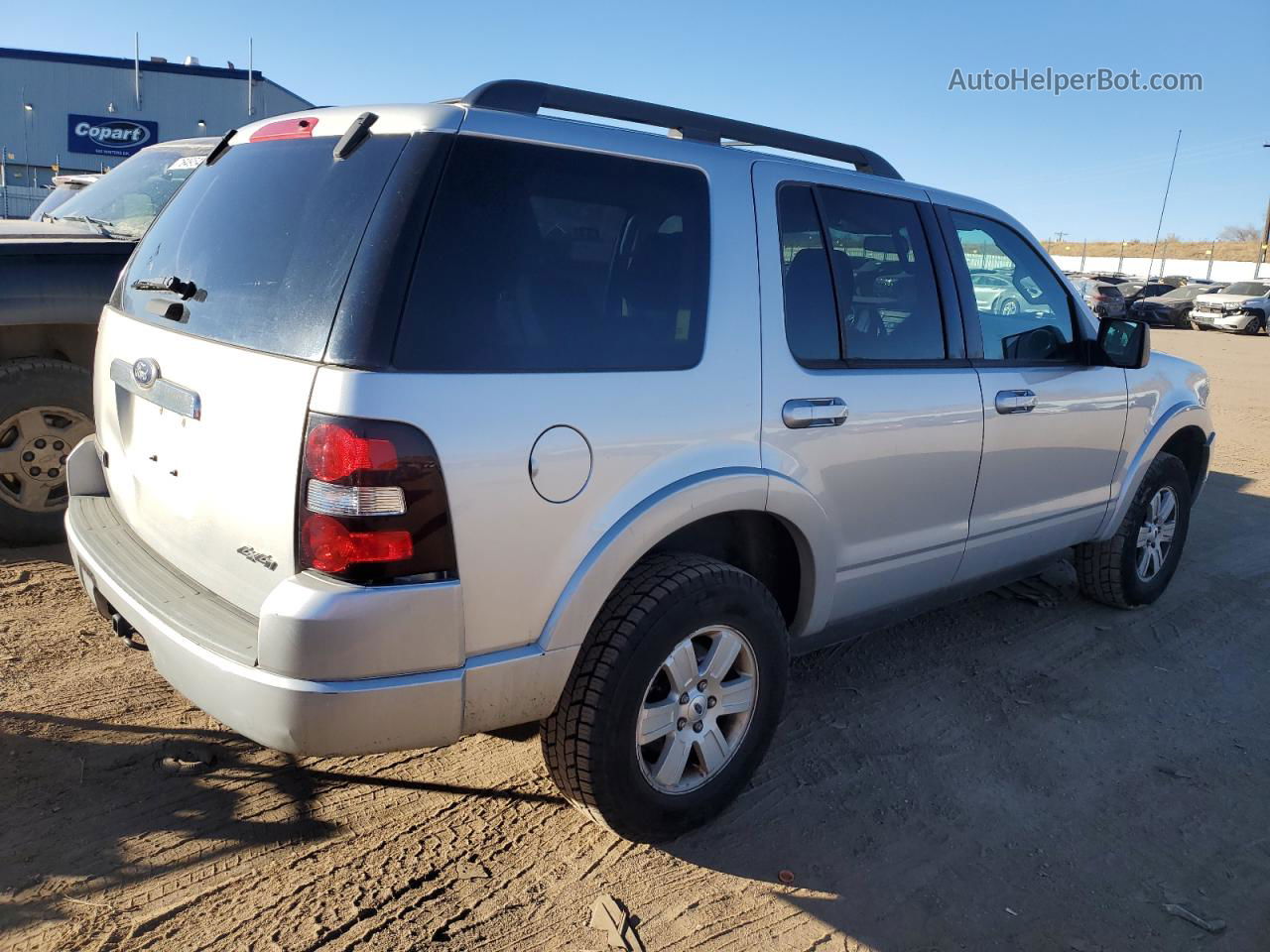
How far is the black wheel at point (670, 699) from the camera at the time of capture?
8.32 ft

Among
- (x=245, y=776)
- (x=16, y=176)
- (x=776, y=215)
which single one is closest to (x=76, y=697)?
(x=245, y=776)

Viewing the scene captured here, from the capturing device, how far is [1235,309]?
28.8 meters

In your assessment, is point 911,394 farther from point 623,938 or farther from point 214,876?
point 214,876

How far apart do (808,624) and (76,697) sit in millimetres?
2598

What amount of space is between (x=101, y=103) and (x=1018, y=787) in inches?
1873

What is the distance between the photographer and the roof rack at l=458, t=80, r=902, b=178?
2521 millimetres

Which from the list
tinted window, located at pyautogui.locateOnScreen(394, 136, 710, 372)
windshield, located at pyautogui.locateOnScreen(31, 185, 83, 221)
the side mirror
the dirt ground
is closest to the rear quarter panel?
the side mirror

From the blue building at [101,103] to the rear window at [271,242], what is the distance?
4163cm

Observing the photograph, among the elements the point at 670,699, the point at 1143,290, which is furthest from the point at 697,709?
the point at 1143,290

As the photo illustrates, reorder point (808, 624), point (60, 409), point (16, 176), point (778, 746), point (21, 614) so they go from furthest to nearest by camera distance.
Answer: point (16, 176) < point (60, 409) < point (21, 614) < point (778, 746) < point (808, 624)

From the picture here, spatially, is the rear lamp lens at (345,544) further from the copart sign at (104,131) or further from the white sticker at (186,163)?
the copart sign at (104,131)

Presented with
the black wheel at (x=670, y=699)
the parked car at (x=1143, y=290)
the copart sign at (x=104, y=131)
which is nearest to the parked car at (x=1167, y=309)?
the parked car at (x=1143, y=290)

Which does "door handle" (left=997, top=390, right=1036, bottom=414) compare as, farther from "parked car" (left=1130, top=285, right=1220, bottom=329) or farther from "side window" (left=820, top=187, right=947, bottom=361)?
"parked car" (left=1130, top=285, right=1220, bottom=329)

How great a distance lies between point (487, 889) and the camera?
8.54 feet
